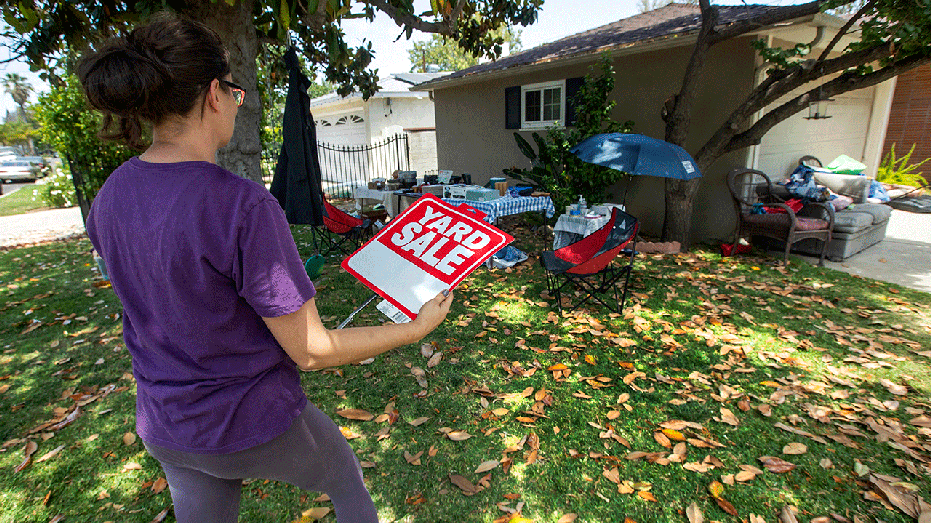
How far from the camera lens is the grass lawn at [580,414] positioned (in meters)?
2.65

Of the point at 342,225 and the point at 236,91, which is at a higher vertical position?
the point at 236,91

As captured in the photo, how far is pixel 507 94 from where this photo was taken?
1146 centimetres

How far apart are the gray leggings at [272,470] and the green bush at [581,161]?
723 cm

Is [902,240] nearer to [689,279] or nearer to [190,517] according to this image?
[689,279]

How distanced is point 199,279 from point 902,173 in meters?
15.6

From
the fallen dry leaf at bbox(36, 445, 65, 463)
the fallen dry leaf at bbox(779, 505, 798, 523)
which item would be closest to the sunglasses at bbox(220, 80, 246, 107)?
the fallen dry leaf at bbox(779, 505, 798, 523)

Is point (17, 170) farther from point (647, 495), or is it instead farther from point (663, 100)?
point (647, 495)

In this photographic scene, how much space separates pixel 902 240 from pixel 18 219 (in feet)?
68.1

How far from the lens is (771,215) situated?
6824 millimetres

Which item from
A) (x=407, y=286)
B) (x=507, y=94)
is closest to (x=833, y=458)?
(x=407, y=286)

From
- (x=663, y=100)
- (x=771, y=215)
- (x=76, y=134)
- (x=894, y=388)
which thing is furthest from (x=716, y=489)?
(x=76, y=134)

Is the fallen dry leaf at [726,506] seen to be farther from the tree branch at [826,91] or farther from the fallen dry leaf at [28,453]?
the tree branch at [826,91]

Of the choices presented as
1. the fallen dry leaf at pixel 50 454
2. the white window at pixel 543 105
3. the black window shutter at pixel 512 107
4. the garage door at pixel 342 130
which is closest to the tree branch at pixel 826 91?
the white window at pixel 543 105

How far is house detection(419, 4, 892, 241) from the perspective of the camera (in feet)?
25.0
